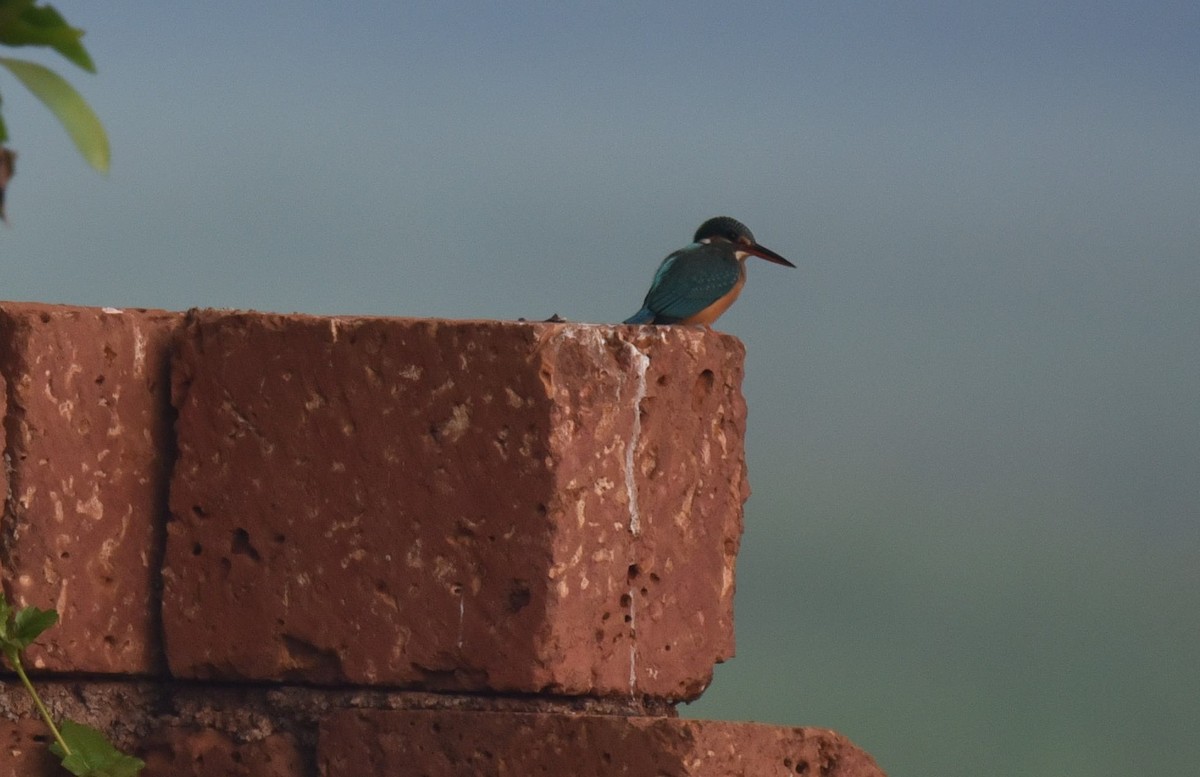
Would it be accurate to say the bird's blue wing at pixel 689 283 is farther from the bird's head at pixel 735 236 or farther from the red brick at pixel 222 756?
the red brick at pixel 222 756

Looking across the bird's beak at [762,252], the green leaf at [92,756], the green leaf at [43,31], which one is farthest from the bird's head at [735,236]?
the green leaf at [43,31]

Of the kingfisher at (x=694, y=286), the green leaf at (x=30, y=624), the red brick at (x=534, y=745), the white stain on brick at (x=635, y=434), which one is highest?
the kingfisher at (x=694, y=286)

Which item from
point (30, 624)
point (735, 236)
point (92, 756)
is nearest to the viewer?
point (30, 624)

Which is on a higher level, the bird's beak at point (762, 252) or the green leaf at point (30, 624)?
the bird's beak at point (762, 252)

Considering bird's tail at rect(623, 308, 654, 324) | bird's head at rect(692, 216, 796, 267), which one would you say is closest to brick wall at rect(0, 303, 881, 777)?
bird's tail at rect(623, 308, 654, 324)

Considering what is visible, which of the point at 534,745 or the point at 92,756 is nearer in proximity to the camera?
the point at 534,745

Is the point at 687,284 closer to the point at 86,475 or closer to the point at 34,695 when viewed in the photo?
the point at 86,475

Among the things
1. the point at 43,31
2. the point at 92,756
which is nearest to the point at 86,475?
the point at 92,756
